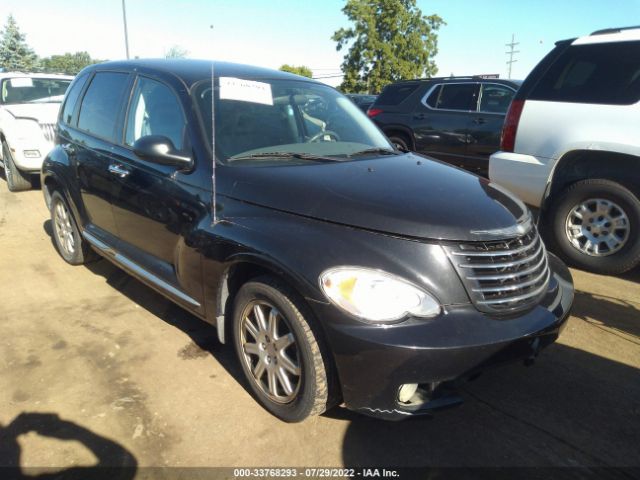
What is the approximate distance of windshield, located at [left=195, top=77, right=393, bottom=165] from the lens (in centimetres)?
302

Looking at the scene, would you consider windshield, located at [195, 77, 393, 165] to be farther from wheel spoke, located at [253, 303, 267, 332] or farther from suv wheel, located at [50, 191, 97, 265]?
suv wheel, located at [50, 191, 97, 265]

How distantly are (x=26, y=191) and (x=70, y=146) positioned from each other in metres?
4.89

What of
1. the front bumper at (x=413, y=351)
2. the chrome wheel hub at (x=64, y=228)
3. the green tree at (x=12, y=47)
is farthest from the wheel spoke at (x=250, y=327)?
the green tree at (x=12, y=47)

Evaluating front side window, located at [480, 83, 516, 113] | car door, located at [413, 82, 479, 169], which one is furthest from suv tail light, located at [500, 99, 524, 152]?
front side window, located at [480, 83, 516, 113]

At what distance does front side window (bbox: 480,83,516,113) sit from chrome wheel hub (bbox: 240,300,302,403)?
6.36 meters

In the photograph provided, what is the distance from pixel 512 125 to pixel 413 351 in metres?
3.74

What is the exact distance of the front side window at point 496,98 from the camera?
7738mm

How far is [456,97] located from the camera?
8141mm

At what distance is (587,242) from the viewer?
15.4 feet

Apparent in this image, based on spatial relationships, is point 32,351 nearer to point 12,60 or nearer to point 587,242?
point 587,242

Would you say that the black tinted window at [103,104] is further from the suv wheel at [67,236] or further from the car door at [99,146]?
the suv wheel at [67,236]

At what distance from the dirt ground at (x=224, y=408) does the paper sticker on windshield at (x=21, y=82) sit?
6.33 meters

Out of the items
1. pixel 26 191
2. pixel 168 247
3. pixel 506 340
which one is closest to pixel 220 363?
pixel 168 247

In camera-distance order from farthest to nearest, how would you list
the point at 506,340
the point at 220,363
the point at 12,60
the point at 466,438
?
the point at 12,60
the point at 220,363
the point at 466,438
the point at 506,340
